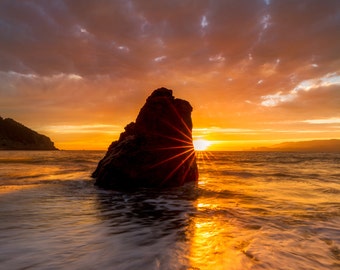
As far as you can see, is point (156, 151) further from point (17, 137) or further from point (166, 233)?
point (17, 137)

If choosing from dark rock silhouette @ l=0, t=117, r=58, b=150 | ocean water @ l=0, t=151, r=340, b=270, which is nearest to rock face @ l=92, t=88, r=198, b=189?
ocean water @ l=0, t=151, r=340, b=270

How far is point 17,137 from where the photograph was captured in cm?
16862

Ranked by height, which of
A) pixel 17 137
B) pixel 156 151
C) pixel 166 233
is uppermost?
pixel 17 137

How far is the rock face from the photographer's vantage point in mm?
13570

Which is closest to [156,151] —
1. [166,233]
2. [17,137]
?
[166,233]

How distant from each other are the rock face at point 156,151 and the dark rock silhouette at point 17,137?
165459 mm

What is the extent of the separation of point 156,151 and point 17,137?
183 metres

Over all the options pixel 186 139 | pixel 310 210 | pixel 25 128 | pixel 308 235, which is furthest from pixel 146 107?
pixel 25 128

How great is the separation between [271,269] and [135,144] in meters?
10.7

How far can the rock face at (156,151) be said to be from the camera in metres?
13.6

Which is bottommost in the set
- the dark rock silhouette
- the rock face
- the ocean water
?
the ocean water

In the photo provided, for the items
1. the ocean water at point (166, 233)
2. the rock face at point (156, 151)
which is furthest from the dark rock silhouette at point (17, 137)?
the ocean water at point (166, 233)

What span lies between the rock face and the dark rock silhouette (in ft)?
543

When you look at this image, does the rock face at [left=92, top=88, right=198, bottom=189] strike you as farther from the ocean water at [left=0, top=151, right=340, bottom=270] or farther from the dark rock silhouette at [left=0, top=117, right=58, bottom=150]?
the dark rock silhouette at [left=0, top=117, right=58, bottom=150]
